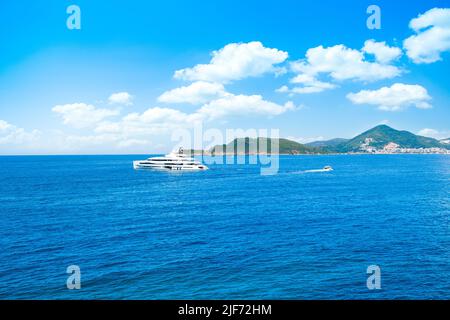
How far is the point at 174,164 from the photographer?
174 metres

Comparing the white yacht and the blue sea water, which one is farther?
the white yacht

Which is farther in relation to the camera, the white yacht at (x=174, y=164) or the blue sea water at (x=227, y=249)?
the white yacht at (x=174, y=164)

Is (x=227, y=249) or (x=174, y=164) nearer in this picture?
(x=227, y=249)

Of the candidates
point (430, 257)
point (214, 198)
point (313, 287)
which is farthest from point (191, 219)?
point (430, 257)

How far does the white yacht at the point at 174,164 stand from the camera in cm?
17238

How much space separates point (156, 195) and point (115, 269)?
54241mm

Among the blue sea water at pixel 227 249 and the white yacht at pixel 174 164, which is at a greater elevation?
the white yacht at pixel 174 164

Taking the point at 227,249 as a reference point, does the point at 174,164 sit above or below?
above

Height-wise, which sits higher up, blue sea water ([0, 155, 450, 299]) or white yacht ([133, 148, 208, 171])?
white yacht ([133, 148, 208, 171])

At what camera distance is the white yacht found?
172m
